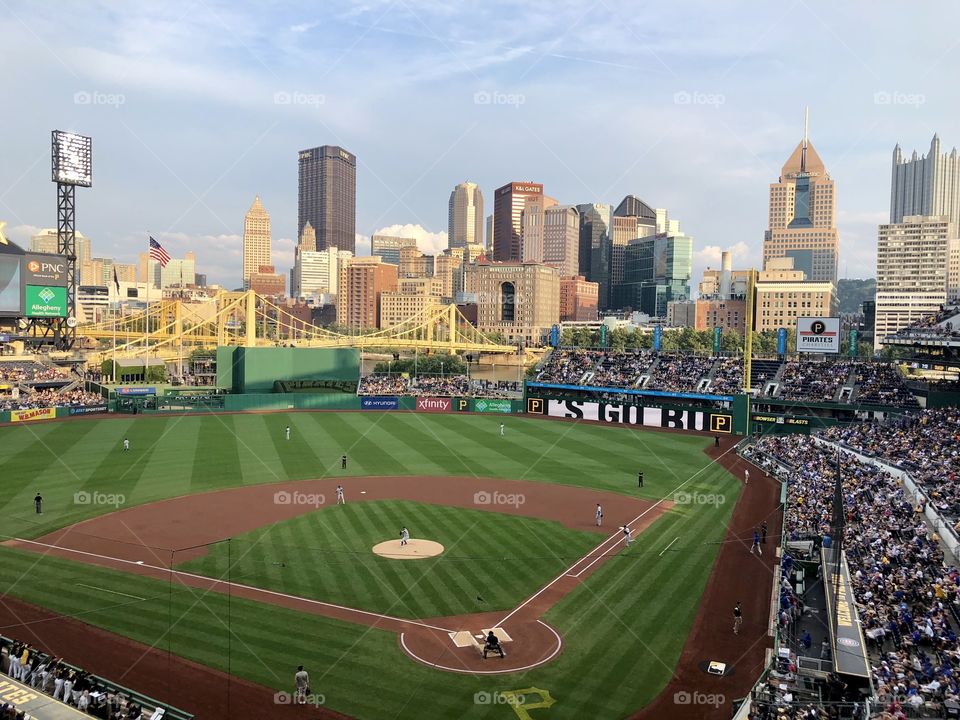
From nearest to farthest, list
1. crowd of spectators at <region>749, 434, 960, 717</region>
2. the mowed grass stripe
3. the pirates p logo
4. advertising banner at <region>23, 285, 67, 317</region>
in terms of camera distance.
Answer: crowd of spectators at <region>749, 434, 960, 717</region> → the mowed grass stripe → the pirates p logo → advertising banner at <region>23, 285, 67, 317</region>

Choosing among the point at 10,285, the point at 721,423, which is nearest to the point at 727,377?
the point at 721,423

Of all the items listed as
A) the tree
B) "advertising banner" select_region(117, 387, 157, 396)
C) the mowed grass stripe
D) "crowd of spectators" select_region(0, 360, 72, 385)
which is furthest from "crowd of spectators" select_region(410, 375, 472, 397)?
the tree

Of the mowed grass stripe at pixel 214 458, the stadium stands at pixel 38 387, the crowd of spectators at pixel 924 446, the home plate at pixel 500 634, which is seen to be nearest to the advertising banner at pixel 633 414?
the crowd of spectators at pixel 924 446

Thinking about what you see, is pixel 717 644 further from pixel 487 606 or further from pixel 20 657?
pixel 20 657

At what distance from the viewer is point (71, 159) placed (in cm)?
7869

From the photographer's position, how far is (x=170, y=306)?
107125mm

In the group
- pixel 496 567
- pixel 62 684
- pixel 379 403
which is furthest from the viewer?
pixel 379 403

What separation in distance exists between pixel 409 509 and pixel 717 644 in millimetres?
16327

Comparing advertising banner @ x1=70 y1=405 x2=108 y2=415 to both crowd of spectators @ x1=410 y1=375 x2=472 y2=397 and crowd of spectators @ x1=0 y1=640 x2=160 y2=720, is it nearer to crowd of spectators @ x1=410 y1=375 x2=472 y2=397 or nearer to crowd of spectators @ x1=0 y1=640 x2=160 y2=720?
crowd of spectators @ x1=410 y1=375 x2=472 y2=397

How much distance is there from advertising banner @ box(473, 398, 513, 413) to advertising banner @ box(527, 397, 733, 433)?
2199mm

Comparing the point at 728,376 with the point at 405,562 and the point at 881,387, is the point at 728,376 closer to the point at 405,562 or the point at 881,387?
the point at 881,387

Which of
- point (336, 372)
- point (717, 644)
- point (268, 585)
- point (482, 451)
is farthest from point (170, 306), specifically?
point (717, 644)

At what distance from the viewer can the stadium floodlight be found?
77.3 m

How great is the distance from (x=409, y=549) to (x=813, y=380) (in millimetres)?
43673
